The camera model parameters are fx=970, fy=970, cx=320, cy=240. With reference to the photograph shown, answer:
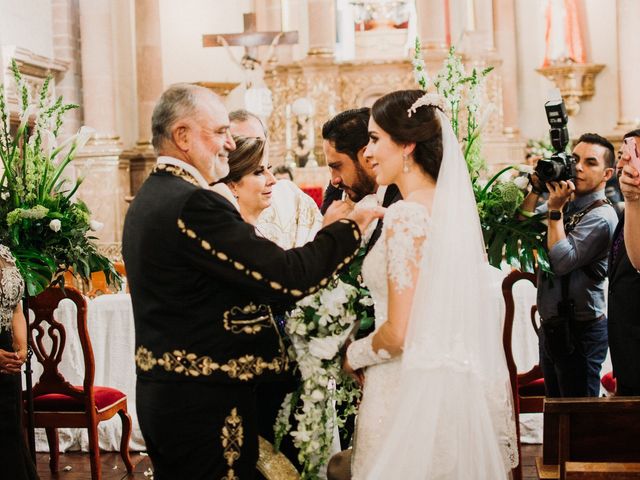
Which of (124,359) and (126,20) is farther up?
(126,20)

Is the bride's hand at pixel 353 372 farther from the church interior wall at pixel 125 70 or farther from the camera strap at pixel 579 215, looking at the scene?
the church interior wall at pixel 125 70

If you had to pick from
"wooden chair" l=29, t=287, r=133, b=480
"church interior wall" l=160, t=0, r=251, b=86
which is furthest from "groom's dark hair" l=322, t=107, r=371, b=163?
"church interior wall" l=160, t=0, r=251, b=86

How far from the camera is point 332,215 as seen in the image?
300 centimetres

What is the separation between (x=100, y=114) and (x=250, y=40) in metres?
2.15

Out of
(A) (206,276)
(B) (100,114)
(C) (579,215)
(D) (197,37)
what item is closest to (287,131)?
(B) (100,114)

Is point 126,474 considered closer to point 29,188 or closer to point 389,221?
point 29,188

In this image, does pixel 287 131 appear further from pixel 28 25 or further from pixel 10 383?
pixel 10 383

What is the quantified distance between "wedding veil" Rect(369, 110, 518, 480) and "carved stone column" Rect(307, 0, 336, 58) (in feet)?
32.3

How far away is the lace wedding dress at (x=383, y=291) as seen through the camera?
2783mm

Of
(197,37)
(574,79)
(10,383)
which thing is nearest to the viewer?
(10,383)

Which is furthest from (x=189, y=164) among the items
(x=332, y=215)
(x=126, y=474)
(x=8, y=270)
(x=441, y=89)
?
(x=126, y=474)

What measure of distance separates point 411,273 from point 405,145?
0.39 meters

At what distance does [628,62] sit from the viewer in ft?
40.0

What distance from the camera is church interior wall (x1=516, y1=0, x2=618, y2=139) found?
1298cm
